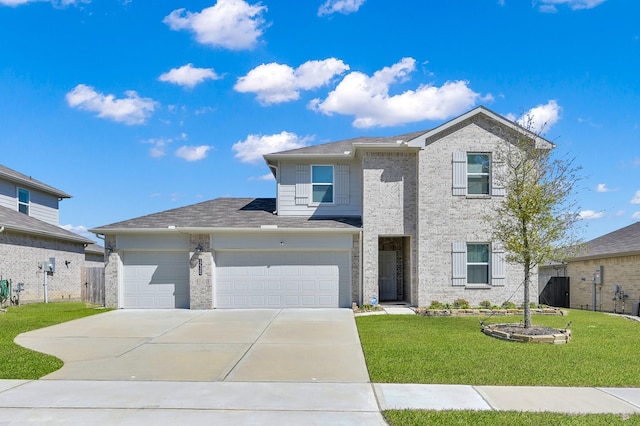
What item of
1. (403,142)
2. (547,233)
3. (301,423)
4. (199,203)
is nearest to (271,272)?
(199,203)

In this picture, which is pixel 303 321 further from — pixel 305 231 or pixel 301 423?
pixel 301 423

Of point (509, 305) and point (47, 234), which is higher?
point (47, 234)

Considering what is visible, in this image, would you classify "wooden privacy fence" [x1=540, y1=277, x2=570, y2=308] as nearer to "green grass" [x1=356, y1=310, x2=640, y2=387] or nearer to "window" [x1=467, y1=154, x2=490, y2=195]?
"window" [x1=467, y1=154, x2=490, y2=195]

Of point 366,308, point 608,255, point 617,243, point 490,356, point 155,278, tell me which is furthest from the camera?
point 617,243

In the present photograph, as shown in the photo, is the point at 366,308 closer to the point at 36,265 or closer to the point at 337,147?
the point at 337,147

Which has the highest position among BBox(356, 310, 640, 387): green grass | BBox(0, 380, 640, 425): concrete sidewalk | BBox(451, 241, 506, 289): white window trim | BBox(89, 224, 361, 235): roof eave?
BBox(89, 224, 361, 235): roof eave

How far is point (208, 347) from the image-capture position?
9.58 meters

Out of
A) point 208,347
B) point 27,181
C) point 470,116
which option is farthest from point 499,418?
point 27,181

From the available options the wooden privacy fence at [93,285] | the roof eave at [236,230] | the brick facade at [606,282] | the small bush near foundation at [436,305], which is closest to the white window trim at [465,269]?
the small bush near foundation at [436,305]

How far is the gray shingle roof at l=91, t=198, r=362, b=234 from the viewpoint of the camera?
16.5 meters

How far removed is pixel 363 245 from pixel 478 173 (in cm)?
478

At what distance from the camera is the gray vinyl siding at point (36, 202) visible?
22.5 m

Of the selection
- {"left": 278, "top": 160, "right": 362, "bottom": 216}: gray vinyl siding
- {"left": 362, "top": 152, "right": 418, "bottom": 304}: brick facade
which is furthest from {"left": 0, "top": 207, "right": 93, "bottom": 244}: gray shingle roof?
{"left": 362, "top": 152, "right": 418, "bottom": 304}: brick facade

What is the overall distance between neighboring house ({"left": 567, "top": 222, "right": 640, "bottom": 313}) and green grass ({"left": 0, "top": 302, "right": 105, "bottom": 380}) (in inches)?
708
